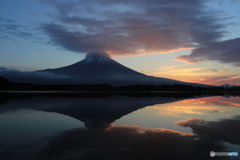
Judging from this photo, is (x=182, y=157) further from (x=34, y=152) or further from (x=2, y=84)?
(x=2, y=84)

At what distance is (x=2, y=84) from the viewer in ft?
519

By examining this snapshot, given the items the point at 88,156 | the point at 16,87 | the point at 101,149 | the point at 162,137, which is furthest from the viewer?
the point at 16,87

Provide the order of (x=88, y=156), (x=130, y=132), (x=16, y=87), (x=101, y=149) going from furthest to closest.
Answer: (x=16, y=87), (x=130, y=132), (x=101, y=149), (x=88, y=156)

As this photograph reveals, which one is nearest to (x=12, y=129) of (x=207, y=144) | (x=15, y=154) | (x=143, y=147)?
(x=15, y=154)

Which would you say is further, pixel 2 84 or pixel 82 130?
pixel 2 84

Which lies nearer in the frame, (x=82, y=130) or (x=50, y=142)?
(x=50, y=142)

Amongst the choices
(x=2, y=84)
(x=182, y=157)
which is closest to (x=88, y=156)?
(x=182, y=157)

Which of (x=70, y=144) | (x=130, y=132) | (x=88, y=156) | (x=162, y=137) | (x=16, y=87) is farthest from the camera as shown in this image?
(x=16, y=87)

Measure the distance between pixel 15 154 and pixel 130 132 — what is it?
703cm

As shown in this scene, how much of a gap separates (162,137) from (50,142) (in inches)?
256

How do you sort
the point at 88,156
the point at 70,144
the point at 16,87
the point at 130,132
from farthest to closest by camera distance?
the point at 16,87, the point at 130,132, the point at 70,144, the point at 88,156

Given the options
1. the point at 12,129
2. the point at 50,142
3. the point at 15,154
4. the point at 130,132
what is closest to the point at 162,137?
the point at 130,132

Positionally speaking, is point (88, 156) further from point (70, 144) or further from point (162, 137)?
point (162, 137)

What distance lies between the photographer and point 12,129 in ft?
45.8
